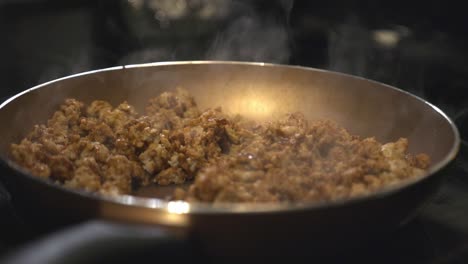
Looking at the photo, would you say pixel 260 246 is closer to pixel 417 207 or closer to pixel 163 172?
pixel 417 207

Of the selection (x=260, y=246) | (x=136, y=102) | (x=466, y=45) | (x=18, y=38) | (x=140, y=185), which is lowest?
(x=260, y=246)

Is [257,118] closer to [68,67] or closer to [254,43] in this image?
[254,43]

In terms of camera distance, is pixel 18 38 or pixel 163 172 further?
pixel 18 38

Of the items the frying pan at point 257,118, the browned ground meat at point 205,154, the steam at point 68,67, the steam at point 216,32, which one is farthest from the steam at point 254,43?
the browned ground meat at point 205,154

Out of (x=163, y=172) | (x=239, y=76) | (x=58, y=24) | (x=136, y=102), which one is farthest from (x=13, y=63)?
(x=163, y=172)

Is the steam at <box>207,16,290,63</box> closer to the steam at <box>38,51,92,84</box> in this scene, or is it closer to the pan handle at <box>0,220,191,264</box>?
the steam at <box>38,51,92,84</box>

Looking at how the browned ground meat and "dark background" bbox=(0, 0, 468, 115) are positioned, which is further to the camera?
"dark background" bbox=(0, 0, 468, 115)

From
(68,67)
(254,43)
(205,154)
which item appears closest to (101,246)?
(205,154)

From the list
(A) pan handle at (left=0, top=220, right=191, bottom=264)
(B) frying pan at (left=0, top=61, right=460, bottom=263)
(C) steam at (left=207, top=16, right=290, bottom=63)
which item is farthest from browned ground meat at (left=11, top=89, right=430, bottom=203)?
(C) steam at (left=207, top=16, right=290, bottom=63)
